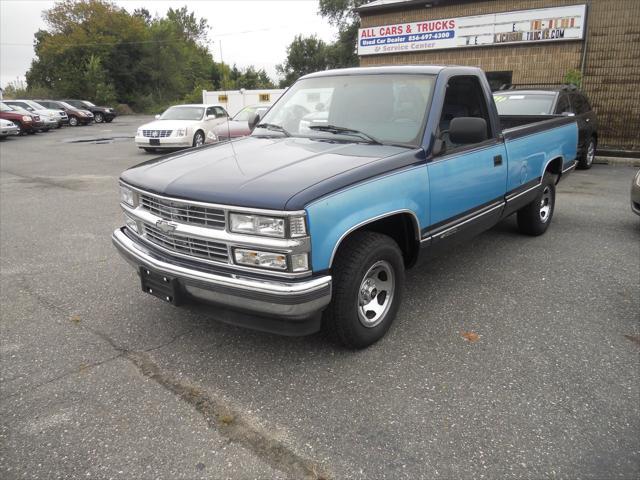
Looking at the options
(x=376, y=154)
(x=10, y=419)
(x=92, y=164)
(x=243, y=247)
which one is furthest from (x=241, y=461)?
(x=92, y=164)

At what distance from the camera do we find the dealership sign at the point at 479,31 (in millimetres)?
14039

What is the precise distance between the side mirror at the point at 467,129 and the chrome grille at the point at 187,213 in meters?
1.82

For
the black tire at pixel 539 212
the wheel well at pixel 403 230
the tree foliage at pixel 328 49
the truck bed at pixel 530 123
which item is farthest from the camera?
the tree foliage at pixel 328 49

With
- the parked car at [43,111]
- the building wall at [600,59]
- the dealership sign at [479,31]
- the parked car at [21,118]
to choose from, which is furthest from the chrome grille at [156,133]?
the parked car at [43,111]

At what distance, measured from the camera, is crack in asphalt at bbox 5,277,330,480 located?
2.39 m

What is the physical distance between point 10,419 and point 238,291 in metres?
1.42

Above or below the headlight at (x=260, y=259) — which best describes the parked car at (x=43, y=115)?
above

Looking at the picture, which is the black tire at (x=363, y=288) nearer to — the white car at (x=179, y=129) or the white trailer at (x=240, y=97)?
the white car at (x=179, y=129)

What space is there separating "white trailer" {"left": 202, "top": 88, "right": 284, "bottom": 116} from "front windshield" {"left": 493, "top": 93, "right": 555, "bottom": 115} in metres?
23.6

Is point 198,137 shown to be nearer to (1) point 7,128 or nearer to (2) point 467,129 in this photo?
(1) point 7,128

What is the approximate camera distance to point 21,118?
23.7 meters

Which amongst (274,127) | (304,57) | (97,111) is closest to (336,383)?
(274,127)

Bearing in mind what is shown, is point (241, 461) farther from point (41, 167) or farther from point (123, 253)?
point (41, 167)

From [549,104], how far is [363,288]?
24.3 feet
